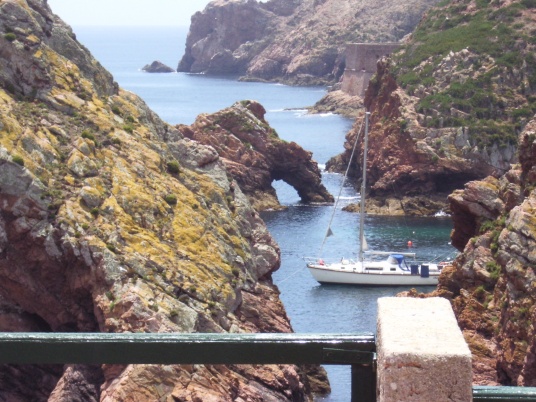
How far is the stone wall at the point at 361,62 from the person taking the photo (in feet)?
534

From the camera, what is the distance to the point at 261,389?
103 ft

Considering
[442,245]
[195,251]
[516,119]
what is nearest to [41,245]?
[195,251]

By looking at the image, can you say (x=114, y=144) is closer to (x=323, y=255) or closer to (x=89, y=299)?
(x=89, y=299)

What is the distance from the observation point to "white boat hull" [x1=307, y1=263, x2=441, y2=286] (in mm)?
62344

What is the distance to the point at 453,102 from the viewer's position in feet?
321

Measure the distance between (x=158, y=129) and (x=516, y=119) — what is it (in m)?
59.4

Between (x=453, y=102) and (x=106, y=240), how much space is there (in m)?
68.8

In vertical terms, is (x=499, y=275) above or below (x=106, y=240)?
below

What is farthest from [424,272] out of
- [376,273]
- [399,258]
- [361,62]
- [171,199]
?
[361,62]

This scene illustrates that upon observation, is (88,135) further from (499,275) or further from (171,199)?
(499,275)

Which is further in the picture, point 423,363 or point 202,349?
point 202,349

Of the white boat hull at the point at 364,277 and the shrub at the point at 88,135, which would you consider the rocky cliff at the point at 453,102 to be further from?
the shrub at the point at 88,135

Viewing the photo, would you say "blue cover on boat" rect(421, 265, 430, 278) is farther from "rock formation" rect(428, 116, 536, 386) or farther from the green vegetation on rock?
the green vegetation on rock

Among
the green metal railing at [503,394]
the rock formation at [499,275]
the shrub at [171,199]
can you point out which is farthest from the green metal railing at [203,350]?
the shrub at [171,199]
